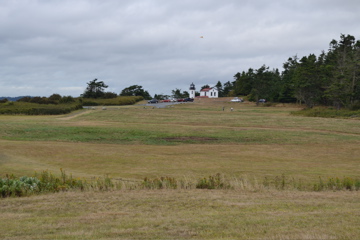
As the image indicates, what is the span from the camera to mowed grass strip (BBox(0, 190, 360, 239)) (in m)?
7.40

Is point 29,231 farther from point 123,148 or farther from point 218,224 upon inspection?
point 123,148

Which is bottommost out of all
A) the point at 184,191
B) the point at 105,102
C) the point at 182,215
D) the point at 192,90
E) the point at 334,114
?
the point at 334,114

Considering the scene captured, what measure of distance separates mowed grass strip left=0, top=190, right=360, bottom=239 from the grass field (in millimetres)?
22

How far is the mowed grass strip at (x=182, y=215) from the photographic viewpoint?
7402mm

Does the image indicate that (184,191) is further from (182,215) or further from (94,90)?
(94,90)

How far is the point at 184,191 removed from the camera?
12.3 metres

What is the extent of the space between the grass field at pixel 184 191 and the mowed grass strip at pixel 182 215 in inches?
0.9

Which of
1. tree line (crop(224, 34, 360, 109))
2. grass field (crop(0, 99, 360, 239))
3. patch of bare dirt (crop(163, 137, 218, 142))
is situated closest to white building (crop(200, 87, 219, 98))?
tree line (crop(224, 34, 360, 109))

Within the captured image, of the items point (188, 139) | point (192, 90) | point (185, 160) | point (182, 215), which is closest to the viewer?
point (182, 215)

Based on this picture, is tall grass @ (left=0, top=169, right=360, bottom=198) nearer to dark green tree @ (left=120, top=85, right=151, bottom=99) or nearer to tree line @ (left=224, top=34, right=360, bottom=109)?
tree line @ (left=224, top=34, right=360, bottom=109)

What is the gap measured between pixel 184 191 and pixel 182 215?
3.24 m

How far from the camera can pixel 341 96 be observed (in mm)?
71625

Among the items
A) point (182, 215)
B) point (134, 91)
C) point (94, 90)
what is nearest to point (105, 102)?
point (94, 90)

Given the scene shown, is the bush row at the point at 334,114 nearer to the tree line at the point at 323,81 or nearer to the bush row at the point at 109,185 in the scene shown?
the tree line at the point at 323,81
